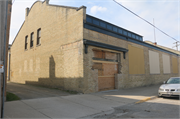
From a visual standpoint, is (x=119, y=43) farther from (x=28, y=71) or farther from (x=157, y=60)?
(x=28, y=71)

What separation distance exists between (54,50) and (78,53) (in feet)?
12.9

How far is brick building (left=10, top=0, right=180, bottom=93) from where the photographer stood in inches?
448

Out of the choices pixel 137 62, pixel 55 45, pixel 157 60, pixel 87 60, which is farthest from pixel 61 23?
pixel 157 60

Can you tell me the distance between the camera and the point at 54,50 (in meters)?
14.1

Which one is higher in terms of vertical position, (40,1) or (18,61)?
(40,1)

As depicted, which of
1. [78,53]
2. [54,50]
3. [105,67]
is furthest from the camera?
[54,50]

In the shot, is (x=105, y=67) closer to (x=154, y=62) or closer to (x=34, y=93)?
(x=34, y=93)

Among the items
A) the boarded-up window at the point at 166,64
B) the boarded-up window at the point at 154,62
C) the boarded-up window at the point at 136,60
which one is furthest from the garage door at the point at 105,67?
the boarded-up window at the point at 166,64

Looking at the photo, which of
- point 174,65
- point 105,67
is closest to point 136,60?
point 105,67

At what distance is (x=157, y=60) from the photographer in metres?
21.8

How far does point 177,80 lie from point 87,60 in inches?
278

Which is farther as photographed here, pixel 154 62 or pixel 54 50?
pixel 154 62

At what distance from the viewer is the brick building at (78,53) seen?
11.4 m

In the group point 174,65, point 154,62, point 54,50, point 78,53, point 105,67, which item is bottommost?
point 105,67
